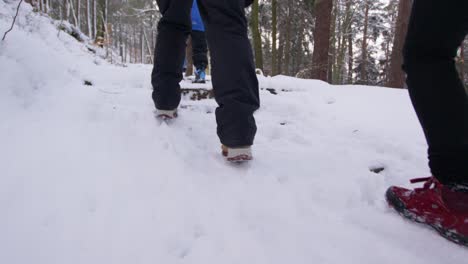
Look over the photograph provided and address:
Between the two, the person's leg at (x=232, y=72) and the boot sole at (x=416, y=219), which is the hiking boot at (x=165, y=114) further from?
the boot sole at (x=416, y=219)

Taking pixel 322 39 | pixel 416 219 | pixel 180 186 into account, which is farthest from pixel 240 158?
pixel 322 39

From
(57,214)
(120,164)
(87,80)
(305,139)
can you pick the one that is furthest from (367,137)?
(87,80)

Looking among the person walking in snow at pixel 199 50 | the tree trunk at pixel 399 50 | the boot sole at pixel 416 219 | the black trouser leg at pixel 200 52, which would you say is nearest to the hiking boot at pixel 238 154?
the boot sole at pixel 416 219

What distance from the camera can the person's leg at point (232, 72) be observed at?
52.4 inches

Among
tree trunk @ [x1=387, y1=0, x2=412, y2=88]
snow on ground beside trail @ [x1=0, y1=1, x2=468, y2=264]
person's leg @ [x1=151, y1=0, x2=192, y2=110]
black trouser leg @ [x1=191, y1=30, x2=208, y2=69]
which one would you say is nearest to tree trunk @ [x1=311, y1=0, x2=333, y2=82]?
tree trunk @ [x1=387, y1=0, x2=412, y2=88]

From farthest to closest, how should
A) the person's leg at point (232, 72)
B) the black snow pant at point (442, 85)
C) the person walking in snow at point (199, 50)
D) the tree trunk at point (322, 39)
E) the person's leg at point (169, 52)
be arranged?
the tree trunk at point (322, 39)
the person walking in snow at point (199, 50)
the person's leg at point (169, 52)
the person's leg at point (232, 72)
the black snow pant at point (442, 85)

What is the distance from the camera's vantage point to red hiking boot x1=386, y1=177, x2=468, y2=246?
93 centimetres

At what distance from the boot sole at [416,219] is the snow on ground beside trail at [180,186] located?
2 cm

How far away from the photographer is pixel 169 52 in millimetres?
1818

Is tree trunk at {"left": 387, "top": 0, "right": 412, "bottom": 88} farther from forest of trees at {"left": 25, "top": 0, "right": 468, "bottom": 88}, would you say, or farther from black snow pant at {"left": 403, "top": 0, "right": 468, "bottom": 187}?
black snow pant at {"left": 403, "top": 0, "right": 468, "bottom": 187}

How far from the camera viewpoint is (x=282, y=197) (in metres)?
1.22

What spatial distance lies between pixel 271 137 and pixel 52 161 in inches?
49.7

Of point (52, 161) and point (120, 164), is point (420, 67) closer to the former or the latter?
point (120, 164)

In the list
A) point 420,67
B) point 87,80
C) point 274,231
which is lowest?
point 274,231
